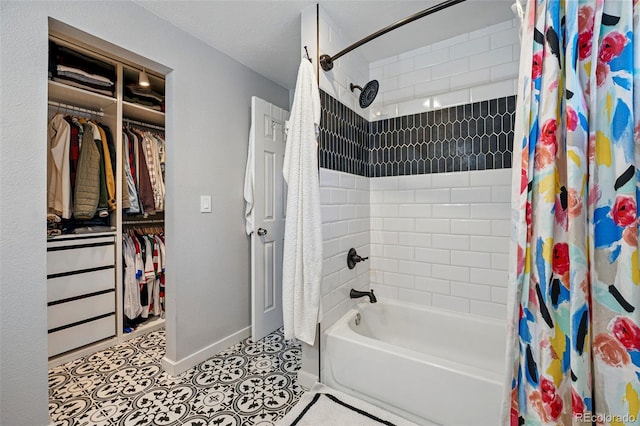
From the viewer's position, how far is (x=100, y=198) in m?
2.14

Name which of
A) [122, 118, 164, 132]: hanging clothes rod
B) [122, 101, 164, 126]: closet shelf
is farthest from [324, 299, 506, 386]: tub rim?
[122, 118, 164, 132]: hanging clothes rod

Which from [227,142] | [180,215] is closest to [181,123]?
[227,142]

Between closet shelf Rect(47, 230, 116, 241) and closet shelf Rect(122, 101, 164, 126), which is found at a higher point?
closet shelf Rect(122, 101, 164, 126)

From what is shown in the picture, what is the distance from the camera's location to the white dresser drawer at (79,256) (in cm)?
192

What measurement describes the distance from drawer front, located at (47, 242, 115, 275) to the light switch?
35.4 inches

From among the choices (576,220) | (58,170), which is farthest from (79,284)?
(576,220)

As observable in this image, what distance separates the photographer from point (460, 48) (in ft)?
6.13

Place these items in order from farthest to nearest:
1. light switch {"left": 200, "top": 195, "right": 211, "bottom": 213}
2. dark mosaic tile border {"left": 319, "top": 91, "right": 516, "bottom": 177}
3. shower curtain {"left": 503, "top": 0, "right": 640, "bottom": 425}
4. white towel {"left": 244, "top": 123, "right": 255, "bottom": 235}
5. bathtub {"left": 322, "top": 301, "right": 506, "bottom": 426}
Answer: white towel {"left": 244, "top": 123, "right": 255, "bottom": 235}
light switch {"left": 200, "top": 195, "right": 211, "bottom": 213}
dark mosaic tile border {"left": 319, "top": 91, "right": 516, "bottom": 177}
bathtub {"left": 322, "top": 301, "right": 506, "bottom": 426}
shower curtain {"left": 503, "top": 0, "right": 640, "bottom": 425}

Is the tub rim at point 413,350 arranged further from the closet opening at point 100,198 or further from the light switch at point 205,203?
the closet opening at point 100,198

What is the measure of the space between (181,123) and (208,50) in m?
0.64

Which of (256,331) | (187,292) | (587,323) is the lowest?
(256,331)

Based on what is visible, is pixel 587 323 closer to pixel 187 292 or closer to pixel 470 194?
pixel 470 194

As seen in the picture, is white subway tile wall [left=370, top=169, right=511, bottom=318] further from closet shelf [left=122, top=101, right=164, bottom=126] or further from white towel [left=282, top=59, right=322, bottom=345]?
closet shelf [left=122, top=101, right=164, bottom=126]

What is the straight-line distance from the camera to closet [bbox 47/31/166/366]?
76.9 inches
